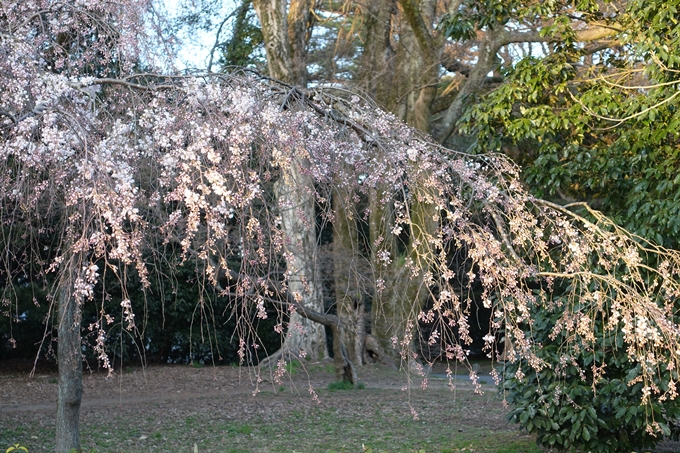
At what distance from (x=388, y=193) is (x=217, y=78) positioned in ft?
3.44

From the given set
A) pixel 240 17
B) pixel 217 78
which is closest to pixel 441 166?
pixel 217 78

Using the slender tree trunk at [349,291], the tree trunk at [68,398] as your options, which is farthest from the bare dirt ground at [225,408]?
the slender tree trunk at [349,291]

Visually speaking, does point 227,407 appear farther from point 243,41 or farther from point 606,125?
point 243,41

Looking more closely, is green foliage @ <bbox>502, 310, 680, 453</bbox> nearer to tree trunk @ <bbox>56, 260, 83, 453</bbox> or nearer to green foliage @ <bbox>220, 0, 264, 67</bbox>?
tree trunk @ <bbox>56, 260, 83, 453</bbox>

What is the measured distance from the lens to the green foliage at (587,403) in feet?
18.9

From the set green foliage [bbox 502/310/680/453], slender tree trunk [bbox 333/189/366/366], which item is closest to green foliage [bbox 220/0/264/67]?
slender tree trunk [bbox 333/189/366/366]

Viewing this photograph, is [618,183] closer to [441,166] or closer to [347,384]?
[441,166]

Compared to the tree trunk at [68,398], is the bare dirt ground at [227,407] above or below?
below

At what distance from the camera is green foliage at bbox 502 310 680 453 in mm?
5762

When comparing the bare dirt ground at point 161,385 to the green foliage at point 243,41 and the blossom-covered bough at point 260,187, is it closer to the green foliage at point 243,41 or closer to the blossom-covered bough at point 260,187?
the blossom-covered bough at point 260,187

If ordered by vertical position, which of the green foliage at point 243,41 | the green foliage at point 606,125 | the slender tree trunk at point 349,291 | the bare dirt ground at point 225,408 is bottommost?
the bare dirt ground at point 225,408

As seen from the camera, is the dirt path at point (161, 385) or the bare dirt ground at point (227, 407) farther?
the dirt path at point (161, 385)

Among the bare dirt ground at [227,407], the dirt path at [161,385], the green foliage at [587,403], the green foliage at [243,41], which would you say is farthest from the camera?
the green foliage at [243,41]

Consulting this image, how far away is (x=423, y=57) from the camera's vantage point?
36.8ft
